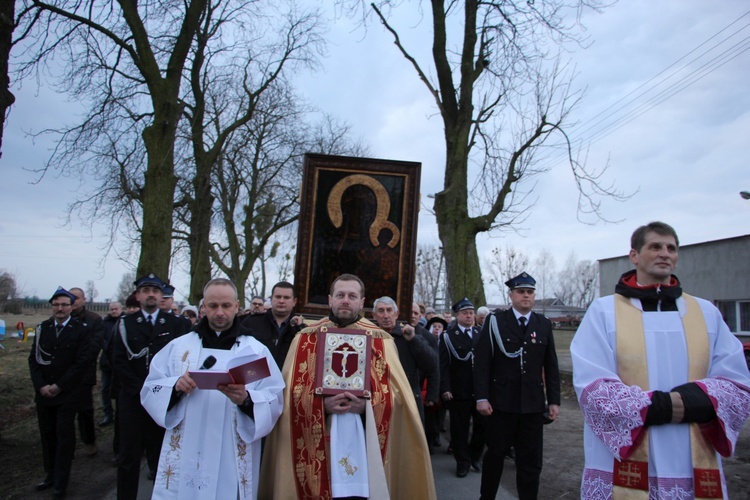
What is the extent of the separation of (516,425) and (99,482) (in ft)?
15.7

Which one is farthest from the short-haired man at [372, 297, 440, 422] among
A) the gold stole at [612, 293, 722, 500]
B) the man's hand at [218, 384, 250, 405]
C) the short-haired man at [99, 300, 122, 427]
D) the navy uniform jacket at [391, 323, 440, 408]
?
the short-haired man at [99, 300, 122, 427]

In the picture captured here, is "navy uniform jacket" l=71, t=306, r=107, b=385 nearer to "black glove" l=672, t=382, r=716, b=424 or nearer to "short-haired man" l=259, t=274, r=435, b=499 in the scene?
"short-haired man" l=259, t=274, r=435, b=499

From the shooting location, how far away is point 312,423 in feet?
13.5

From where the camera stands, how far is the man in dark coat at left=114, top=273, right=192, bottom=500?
17.7 feet

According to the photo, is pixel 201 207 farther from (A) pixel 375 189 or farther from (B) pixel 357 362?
(B) pixel 357 362

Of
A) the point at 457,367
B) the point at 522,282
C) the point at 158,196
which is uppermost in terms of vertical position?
the point at 158,196

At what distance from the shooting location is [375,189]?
7.26 metres

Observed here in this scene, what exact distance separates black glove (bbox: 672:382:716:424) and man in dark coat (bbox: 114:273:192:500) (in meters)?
4.41

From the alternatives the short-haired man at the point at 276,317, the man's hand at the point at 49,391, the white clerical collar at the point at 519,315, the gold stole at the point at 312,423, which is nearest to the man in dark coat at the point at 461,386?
the white clerical collar at the point at 519,315

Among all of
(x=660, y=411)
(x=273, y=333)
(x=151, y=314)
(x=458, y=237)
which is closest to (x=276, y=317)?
(x=273, y=333)

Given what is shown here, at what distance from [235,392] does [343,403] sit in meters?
0.84

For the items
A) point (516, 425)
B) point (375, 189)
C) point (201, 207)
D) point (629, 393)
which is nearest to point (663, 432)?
point (629, 393)

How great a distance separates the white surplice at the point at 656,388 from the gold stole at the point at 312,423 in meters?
1.51

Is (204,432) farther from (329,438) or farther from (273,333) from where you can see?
(273,333)
